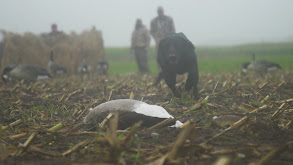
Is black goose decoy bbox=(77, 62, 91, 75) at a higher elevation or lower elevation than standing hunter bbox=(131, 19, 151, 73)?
lower

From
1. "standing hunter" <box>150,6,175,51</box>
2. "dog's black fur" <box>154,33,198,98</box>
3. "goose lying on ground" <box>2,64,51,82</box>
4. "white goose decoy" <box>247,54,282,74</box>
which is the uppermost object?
"standing hunter" <box>150,6,175,51</box>

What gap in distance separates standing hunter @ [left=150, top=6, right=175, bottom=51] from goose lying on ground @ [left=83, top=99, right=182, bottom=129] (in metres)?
8.80

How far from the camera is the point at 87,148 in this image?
2695mm

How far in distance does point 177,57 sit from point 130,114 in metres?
2.46

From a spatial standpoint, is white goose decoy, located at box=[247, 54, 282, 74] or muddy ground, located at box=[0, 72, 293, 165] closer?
muddy ground, located at box=[0, 72, 293, 165]

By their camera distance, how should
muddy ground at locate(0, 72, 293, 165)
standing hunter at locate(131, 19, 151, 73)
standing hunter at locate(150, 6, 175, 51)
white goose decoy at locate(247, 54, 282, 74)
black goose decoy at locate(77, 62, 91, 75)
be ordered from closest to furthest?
muddy ground at locate(0, 72, 293, 165), standing hunter at locate(150, 6, 175, 51), white goose decoy at locate(247, 54, 282, 74), standing hunter at locate(131, 19, 151, 73), black goose decoy at locate(77, 62, 91, 75)

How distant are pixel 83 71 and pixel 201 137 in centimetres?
1402

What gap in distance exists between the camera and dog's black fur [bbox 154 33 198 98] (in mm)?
5723

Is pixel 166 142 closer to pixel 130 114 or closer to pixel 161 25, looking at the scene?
pixel 130 114

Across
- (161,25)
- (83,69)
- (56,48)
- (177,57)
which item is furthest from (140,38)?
(177,57)

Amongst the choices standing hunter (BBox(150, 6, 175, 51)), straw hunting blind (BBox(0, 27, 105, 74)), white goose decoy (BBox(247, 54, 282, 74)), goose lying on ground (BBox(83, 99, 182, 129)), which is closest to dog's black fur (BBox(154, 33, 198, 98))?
goose lying on ground (BBox(83, 99, 182, 129))

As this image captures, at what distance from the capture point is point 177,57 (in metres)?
5.70

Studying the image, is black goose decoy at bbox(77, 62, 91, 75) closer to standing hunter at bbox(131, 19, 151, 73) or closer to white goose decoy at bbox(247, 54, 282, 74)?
standing hunter at bbox(131, 19, 151, 73)

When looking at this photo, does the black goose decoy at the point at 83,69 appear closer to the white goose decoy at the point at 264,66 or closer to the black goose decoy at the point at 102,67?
the black goose decoy at the point at 102,67
